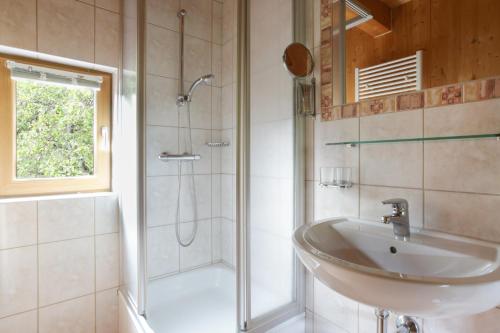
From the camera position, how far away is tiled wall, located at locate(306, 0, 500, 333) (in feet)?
2.81

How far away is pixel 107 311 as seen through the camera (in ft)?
5.87

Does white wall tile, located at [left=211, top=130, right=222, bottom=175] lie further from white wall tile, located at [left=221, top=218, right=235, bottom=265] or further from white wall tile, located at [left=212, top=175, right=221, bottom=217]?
white wall tile, located at [left=221, top=218, right=235, bottom=265]

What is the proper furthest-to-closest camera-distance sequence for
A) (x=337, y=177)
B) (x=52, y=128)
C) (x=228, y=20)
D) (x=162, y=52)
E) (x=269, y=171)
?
1. (x=228, y=20)
2. (x=162, y=52)
3. (x=52, y=128)
4. (x=269, y=171)
5. (x=337, y=177)

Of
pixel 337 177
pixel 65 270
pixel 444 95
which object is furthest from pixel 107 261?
pixel 444 95

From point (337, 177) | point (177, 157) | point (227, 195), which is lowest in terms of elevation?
point (227, 195)

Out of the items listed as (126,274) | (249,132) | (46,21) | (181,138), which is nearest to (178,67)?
(181,138)

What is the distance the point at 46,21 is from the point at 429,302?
7.22 ft

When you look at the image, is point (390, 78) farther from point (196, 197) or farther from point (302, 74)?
point (196, 197)

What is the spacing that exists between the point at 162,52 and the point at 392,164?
1606 millimetres

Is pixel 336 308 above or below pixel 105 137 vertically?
below

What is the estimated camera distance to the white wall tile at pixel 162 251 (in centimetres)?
190

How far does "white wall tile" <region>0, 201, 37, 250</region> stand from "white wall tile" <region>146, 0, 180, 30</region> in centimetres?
132

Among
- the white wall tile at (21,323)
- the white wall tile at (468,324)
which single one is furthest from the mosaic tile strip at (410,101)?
the white wall tile at (21,323)

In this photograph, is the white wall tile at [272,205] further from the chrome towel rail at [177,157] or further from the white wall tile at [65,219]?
the white wall tile at [65,219]
